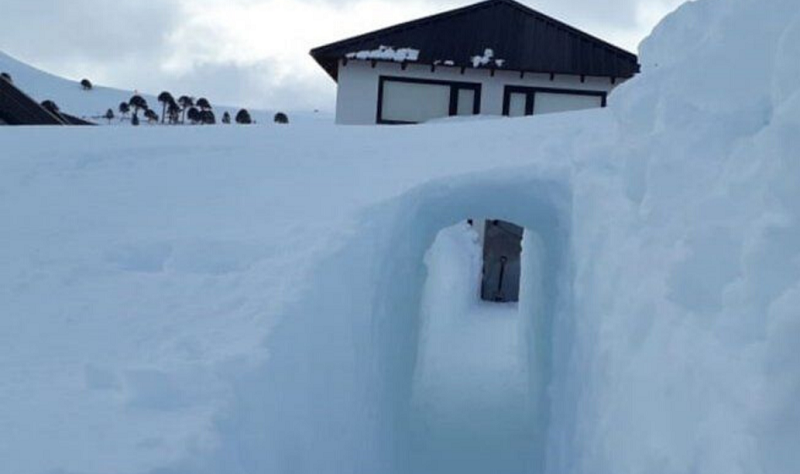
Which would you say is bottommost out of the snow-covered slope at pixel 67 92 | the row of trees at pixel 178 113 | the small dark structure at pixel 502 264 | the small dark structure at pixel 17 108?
the small dark structure at pixel 502 264

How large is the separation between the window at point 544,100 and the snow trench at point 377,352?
6411 millimetres

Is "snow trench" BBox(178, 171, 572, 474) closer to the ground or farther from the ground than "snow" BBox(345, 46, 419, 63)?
closer to the ground

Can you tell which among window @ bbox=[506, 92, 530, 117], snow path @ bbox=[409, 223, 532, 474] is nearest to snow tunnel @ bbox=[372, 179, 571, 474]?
snow path @ bbox=[409, 223, 532, 474]

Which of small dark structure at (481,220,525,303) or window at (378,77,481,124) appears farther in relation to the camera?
small dark structure at (481,220,525,303)

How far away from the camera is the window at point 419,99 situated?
17.0 m

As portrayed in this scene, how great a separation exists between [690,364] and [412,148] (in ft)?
16.7

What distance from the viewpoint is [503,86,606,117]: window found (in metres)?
17.2

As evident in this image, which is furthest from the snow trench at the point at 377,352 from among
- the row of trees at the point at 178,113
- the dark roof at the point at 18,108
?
the row of trees at the point at 178,113

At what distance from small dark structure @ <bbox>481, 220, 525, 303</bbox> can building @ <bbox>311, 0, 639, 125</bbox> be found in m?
4.89

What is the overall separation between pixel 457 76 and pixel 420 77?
0.88 meters

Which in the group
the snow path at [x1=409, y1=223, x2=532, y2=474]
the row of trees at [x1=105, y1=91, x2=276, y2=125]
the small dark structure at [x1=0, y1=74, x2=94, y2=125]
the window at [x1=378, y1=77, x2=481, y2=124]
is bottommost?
the snow path at [x1=409, y1=223, x2=532, y2=474]

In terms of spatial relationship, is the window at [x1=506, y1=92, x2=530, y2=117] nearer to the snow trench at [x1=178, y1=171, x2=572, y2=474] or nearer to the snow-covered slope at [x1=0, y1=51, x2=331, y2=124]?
the snow trench at [x1=178, y1=171, x2=572, y2=474]

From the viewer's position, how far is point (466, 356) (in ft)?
45.9

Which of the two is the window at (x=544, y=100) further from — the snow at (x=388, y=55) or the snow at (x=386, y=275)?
the snow at (x=386, y=275)
